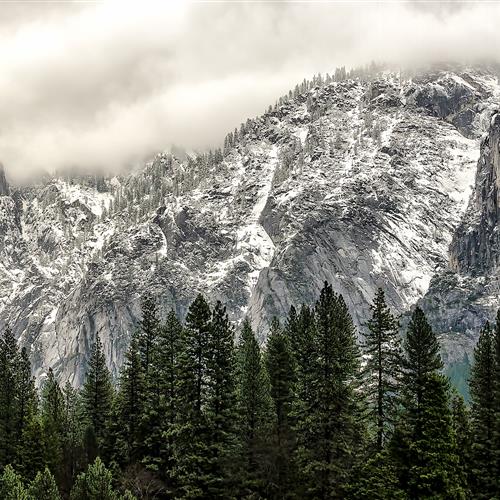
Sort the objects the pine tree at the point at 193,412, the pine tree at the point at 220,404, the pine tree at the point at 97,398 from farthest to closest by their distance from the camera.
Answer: the pine tree at the point at 97,398, the pine tree at the point at 220,404, the pine tree at the point at 193,412

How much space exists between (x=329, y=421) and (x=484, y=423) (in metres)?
17.4

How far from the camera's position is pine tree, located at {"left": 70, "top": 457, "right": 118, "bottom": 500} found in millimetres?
59500

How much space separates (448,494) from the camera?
53094mm

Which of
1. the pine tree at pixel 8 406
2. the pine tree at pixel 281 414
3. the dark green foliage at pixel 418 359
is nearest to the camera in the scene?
the dark green foliage at pixel 418 359

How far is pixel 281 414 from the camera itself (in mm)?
69938

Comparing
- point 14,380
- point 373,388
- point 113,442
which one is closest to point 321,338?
point 373,388

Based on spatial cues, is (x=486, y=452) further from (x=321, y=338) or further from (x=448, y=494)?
(x=321, y=338)

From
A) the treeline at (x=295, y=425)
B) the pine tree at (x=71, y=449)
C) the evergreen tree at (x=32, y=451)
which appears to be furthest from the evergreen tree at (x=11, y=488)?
the pine tree at (x=71, y=449)

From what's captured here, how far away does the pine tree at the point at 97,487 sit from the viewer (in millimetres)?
59500

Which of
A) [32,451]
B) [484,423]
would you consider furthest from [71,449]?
[484,423]

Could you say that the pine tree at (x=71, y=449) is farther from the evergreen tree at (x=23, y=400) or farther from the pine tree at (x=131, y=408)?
the pine tree at (x=131, y=408)

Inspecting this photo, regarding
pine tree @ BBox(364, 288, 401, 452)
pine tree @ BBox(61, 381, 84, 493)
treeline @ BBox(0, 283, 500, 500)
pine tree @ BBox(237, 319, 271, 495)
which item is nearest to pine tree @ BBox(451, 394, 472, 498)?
treeline @ BBox(0, 283, 500, 500)

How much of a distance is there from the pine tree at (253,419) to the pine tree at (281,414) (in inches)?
36.5

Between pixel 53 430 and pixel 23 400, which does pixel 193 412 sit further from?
pixel 23 400
